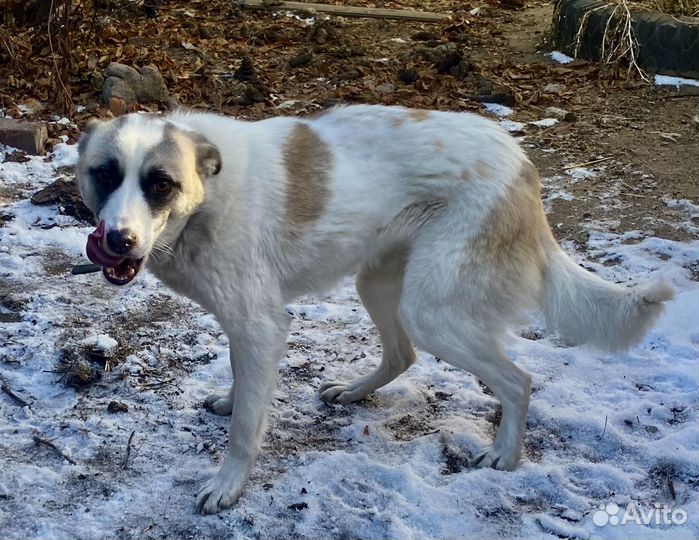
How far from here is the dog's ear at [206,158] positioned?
3.27 meters

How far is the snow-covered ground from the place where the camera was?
3.27 metres

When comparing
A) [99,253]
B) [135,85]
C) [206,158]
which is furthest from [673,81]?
[99,253]

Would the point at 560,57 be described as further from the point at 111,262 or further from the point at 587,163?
the point at 111,262

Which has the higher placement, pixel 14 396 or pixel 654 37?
pixel 654 37

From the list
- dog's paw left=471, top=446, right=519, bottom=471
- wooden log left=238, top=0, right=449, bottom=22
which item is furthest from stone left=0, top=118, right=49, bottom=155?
wooden log left=238, top=0, right=449, bottom=22

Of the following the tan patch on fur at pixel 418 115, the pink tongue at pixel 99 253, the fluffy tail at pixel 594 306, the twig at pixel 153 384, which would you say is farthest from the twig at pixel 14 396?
the fluffy tail at pixel 594 306

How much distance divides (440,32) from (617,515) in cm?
758

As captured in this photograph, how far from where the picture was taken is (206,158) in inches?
129

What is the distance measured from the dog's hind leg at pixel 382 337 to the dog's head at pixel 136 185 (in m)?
1.01

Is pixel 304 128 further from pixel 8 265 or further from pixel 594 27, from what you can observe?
pixel 594 27

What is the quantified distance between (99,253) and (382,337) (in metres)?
1.51

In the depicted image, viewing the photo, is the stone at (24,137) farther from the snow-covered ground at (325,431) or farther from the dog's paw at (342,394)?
the dog's paw at (342,394)

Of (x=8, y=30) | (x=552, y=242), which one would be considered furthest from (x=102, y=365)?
(x=8, y=30)

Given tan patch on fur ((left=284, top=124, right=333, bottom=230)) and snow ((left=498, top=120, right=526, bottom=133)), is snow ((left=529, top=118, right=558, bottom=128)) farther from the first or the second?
tan patch on fur ((left=284, top=124, right=333, bottom=230))
